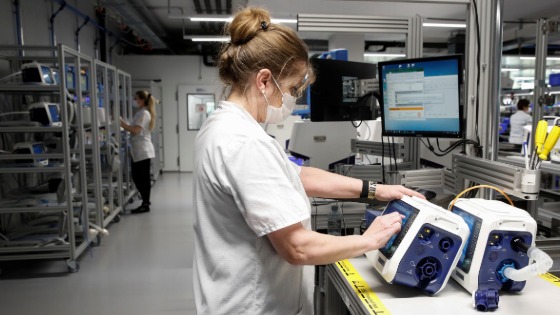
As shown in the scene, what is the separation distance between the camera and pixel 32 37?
4.70 metres

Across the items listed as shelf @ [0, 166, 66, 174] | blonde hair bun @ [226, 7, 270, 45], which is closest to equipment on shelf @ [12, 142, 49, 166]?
shelf @ [0, 166, 66, 174]

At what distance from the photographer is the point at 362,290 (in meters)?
1.21

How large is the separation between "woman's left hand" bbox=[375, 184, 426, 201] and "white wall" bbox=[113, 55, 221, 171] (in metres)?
8.00

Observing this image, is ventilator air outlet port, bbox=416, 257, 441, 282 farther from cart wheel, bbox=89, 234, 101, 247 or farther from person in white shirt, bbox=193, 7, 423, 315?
cart wheel, bbox=89, 234, 101, 247

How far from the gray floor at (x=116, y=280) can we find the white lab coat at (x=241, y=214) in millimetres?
1958

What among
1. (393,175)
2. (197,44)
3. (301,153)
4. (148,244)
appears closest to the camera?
(393,175)

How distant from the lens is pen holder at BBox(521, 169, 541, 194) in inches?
48.8

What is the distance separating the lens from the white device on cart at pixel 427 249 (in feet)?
3.61

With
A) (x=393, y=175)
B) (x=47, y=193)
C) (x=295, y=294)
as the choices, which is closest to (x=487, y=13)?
(x=393, y=175)

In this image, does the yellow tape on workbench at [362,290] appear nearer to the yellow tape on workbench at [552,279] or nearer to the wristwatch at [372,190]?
the wristwatch at [372,190]

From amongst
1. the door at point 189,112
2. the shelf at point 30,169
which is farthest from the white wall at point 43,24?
the door at point 189,112

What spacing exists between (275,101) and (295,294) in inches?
22.0

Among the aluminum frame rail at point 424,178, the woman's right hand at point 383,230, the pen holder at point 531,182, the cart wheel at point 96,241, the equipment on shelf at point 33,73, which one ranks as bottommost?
the cart wheel at point 96,241

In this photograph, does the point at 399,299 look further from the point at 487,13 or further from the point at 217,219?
Result: the point at 487,13
